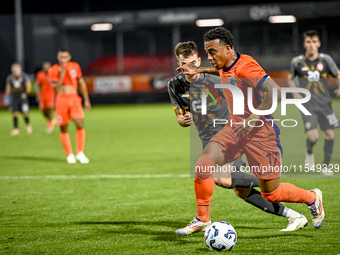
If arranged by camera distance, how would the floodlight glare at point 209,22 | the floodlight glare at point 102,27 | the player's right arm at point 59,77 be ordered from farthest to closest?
the floodlight glare at point 102,27 < the floodlight glare at point 209,22 < the player's right arm at point 59,77

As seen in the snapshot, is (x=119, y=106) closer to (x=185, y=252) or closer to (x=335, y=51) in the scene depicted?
(x=335, y=51)

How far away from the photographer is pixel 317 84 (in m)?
6.76

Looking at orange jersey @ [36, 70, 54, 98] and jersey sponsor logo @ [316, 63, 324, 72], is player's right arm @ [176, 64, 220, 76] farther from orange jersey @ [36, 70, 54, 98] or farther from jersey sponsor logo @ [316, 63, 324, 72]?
orange jersey @ [36, 70, 54, 98]

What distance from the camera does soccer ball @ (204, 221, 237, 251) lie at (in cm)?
353

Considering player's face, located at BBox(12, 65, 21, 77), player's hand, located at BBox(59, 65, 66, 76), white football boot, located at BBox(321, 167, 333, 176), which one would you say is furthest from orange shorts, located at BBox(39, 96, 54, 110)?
white football boot, located at BBox(321, 167, 333, 176)

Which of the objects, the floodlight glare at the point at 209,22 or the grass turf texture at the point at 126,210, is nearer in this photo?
the grass turf texture at the point at 126,210

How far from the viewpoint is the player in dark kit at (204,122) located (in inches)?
157

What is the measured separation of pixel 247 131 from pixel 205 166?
459 mm

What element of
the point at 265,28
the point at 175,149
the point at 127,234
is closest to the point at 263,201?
the point at 127,234

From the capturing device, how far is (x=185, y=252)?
141 inches

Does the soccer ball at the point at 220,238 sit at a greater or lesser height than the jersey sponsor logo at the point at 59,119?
lesser

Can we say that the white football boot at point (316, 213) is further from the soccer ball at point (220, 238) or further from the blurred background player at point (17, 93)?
the blurred background player at point (17, 93)

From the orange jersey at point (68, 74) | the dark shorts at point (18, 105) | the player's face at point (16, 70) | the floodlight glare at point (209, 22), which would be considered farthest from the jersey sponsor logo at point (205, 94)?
the floodlight glare at point (209, 22)

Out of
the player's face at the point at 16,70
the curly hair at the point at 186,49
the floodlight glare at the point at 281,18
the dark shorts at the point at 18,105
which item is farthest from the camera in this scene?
the floodlight glare at the point at 281,18
